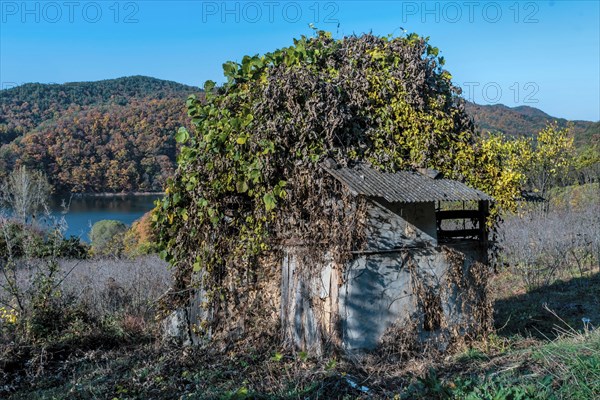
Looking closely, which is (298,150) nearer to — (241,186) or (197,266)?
(241,186)

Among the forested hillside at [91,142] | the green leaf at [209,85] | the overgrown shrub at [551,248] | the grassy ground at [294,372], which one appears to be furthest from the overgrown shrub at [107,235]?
the overgrown shrub at [551,248]

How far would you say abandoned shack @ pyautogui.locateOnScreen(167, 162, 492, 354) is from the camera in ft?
24.2

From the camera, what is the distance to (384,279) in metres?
7.53

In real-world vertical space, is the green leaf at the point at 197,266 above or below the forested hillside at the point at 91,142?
below

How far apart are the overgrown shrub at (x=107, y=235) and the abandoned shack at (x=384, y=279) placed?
14770 millimetres

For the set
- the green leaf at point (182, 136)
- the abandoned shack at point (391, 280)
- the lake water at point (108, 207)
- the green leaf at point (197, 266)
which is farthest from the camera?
the lake water at point (108, 207)

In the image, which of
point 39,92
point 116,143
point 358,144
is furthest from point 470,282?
point 39,92

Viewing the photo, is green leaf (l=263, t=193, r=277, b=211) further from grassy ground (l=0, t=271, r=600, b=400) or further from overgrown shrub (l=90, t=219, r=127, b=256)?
overgrown shrub (l=90, t=219, r=127, b=256)

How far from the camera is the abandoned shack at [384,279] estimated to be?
7379 millimetres

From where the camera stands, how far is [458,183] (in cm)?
775

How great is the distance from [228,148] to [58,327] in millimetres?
4692

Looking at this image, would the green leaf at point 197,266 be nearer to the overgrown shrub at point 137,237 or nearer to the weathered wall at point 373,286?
the weathered wall at point 373,286

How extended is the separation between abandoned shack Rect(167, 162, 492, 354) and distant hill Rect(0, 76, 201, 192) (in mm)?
12855

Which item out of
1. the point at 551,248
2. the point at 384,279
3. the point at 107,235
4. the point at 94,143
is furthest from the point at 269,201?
the point at 94,143
